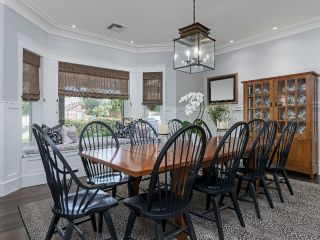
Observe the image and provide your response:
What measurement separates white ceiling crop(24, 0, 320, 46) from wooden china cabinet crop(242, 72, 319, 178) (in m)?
1.03

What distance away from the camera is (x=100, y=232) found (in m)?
2.13

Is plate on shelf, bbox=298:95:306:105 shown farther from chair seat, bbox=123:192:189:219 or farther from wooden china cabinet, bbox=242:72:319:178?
chair seat, bbox=123:192:189:219

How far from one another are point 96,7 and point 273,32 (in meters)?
3.44

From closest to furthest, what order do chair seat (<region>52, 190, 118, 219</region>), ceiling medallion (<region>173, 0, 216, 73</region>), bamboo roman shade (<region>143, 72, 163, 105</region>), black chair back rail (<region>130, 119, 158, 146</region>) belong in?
chair seat (<region>52, 190, 118, 219</region>), ceiling medallion (<region>173, 0, 216, 73</region>), black chair back rail (<region>130, 119, 158, 146</region>), bamboo roman shade (<region>143, 72, 163, 105</region>)

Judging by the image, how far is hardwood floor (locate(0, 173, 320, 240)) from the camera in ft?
7.09

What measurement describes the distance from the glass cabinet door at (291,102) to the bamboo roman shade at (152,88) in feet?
8.34

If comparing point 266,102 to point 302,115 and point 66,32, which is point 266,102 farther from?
point 66,32

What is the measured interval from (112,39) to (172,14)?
1690mm

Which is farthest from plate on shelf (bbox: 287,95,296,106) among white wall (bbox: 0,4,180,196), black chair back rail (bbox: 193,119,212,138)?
white wall (bbox: 0,4,180,196)

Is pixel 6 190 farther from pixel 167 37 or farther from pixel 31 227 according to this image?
pixel 167 37

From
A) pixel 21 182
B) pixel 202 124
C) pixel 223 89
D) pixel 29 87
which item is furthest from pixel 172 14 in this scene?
pixel 21 182

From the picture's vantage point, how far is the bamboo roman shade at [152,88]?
18.2 ft

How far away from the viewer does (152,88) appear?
5.58 metres

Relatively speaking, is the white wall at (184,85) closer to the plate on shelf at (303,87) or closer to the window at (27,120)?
the plate on shelf at (303,87)
